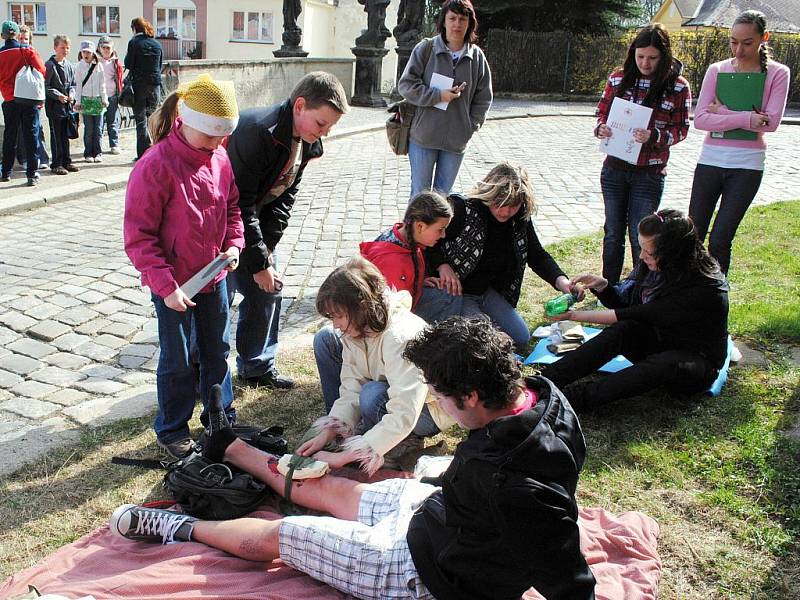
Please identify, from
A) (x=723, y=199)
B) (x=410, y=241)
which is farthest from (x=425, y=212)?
(x=723, y=199)

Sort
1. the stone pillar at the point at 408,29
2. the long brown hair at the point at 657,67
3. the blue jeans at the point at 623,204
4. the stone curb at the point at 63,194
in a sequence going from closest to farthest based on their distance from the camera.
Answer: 1. the long brown hair at the point at 657,67
2. the blue jeans at the point at 623,204
3. the stone curb at the point at 63,194
4. the stone pillar at the point at 408,29

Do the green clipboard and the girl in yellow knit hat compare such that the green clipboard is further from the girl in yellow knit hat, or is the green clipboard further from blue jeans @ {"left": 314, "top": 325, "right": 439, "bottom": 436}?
the girl in yellow knit hat

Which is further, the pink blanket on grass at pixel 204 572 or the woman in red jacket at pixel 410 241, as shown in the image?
the woman in red jacket at pixel 410 241

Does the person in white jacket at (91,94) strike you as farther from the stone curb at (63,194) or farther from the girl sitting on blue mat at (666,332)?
the girl sitting on blue mat at (666,332)

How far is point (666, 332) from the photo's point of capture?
4.16 m

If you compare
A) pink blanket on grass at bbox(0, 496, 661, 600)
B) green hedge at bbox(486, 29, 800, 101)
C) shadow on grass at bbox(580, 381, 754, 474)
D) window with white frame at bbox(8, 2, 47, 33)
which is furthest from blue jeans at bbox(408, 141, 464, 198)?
window with white frame at bbox(8, 2, 47, 33)

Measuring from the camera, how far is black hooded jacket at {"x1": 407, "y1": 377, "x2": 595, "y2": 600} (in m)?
2.21

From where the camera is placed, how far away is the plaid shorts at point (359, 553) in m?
2.57

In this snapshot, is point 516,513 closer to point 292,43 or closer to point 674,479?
point 674,479

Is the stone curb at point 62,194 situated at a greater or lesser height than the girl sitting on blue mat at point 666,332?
lesser

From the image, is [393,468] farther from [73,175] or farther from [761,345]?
[73,175]

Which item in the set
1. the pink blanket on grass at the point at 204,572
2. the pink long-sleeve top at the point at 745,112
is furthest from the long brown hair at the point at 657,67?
the pink blanket on grass at the point at 204,572

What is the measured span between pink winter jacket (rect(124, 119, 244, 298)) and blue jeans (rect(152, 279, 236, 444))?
0.14m

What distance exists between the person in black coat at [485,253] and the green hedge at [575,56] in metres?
21.4
